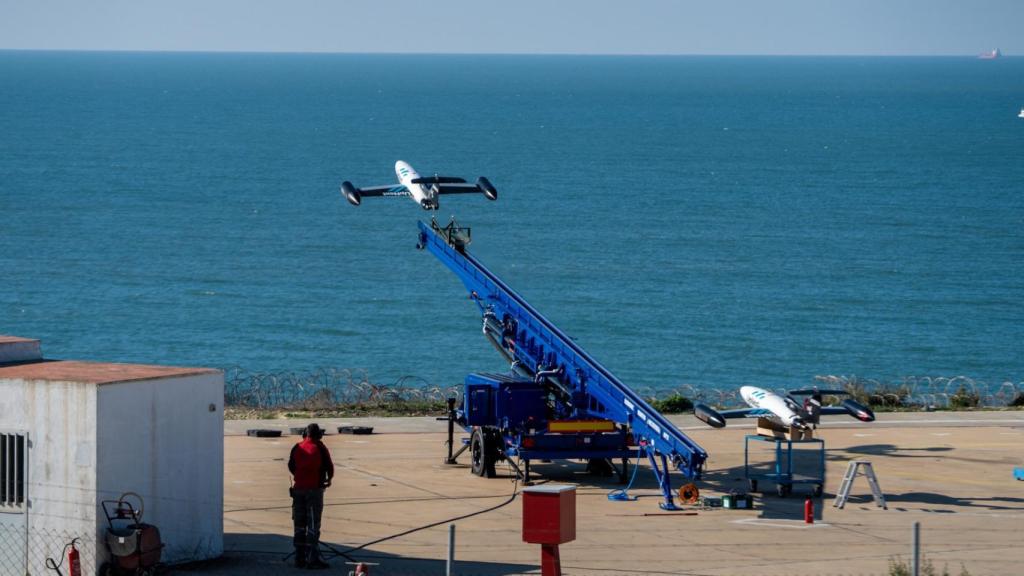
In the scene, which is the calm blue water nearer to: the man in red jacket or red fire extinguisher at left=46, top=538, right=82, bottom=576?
the man in red jacket

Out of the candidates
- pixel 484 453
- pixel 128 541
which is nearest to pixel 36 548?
pixel 128 541

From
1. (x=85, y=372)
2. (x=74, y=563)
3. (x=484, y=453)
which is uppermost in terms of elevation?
(x=85, y=372)

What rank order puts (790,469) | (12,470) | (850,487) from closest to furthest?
(12,470) < (850,487) < (790,469)

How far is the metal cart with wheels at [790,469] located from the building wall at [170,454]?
1223 cm

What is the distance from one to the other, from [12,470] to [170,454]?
7.60 feet

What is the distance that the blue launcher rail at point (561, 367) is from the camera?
33438mm

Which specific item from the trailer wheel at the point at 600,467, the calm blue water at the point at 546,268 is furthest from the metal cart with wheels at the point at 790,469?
the calm blue water at the point at 546,268

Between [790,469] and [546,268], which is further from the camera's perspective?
[546,268]

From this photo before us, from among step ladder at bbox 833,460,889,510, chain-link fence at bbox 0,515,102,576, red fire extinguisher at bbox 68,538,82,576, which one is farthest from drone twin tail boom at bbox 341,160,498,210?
red fire extinguisher at bbox 68,538,82,576

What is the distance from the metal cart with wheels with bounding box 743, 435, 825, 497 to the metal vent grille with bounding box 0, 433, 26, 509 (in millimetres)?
15254

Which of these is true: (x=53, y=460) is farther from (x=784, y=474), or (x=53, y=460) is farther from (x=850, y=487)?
(x=784, y=474)

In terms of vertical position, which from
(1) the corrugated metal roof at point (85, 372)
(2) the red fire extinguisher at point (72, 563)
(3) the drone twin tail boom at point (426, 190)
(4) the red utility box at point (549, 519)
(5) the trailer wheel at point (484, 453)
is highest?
(3) the drone twin tail boom at point (426, 190)

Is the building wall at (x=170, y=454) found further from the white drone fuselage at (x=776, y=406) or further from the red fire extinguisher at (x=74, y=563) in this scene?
the white drone fuselage at (x=776, y=406)

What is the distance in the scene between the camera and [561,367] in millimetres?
36656
